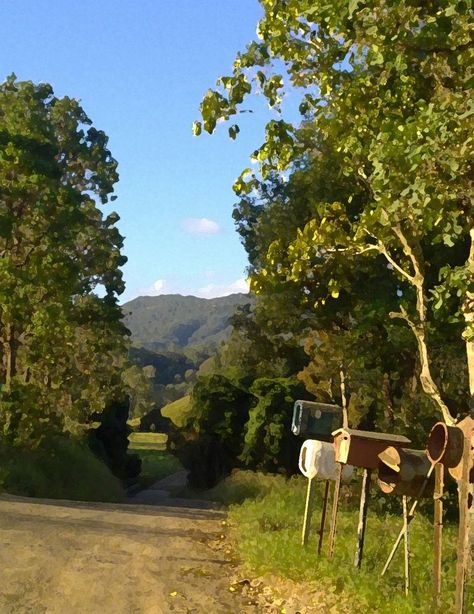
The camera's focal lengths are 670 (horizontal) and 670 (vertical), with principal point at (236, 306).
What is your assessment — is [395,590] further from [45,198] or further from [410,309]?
[45,198]

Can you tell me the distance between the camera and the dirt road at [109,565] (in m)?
7.87

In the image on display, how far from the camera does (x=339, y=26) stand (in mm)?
8234

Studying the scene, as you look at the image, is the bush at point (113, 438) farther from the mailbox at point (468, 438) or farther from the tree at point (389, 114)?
the mailbox at point (468, 438)

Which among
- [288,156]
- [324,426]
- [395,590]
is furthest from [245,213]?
[395,590]

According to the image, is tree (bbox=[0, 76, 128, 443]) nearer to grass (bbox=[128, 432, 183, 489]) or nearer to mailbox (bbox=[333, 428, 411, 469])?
mailbox (bbox=[333, 428, 411, 469])

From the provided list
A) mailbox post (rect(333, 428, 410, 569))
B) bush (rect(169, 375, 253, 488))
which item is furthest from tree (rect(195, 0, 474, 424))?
bush (rect(169, 375, 253, 488))

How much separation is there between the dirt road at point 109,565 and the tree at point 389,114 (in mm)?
4323

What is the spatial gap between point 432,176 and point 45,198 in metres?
18.2

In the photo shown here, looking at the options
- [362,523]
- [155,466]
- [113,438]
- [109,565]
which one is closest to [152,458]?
[155,466]

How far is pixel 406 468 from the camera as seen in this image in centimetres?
830

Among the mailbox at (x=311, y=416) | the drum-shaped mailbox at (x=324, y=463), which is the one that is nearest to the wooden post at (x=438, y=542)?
the drum-shaped mailbox at (x=324, y=463)

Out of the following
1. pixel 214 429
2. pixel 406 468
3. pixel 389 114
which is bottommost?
pixel 214 429

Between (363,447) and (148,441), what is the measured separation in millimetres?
77881

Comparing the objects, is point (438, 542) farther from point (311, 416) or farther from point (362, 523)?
point (311, 416)
